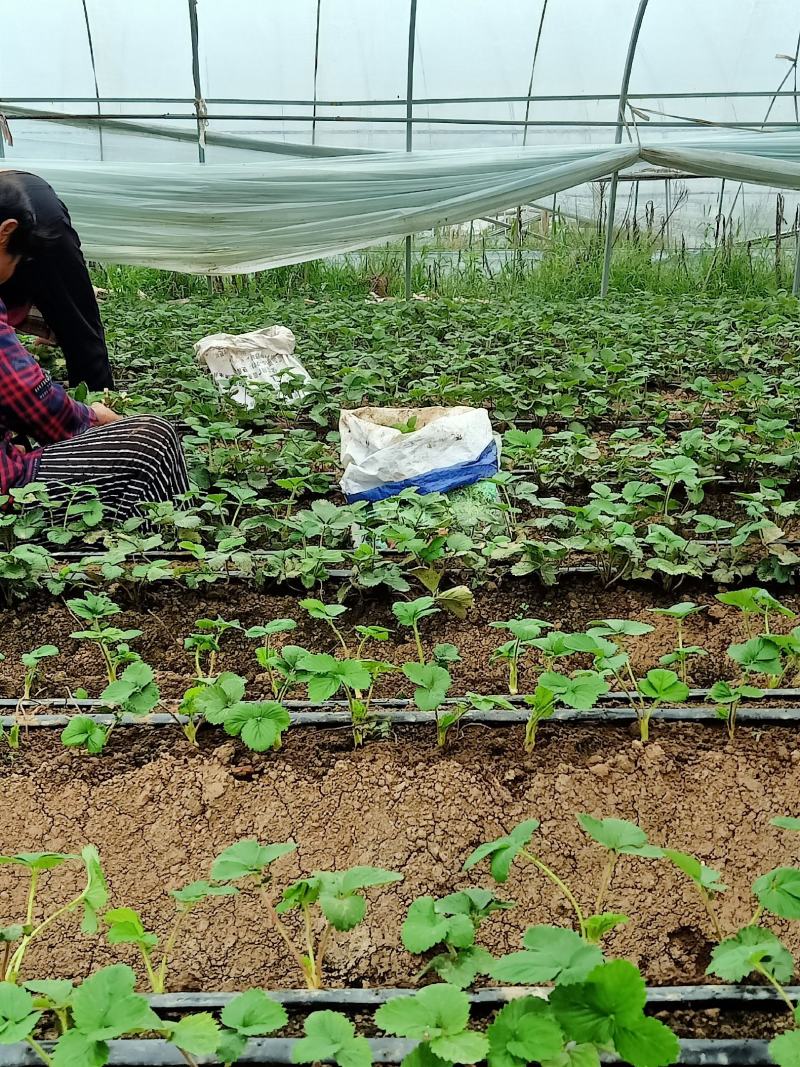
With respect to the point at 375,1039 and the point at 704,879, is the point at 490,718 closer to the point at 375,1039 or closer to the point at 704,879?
the point at 704,879

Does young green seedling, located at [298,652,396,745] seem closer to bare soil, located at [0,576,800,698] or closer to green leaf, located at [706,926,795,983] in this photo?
bare soil, located at [0,576,800,698]

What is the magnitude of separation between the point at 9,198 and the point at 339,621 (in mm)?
1778

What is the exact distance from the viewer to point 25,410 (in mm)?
2600

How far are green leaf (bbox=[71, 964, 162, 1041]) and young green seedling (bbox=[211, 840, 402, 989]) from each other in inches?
7.1

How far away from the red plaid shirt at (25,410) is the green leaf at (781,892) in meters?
2.08

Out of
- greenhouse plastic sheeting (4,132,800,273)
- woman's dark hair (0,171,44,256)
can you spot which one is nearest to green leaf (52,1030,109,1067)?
woman's dark hair (0,171,44,256)

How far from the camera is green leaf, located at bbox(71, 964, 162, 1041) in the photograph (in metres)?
0.91

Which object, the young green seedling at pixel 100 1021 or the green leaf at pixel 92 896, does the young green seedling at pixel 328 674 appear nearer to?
the green leaf at pixel 92 896

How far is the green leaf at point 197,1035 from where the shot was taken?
895 mm

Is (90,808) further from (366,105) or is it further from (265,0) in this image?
(265,0)

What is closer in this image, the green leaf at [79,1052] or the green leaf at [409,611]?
the green leaf at [79,1052]

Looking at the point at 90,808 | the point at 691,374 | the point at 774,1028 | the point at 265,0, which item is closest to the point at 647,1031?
the point at 774,1028

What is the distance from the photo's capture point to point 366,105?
26.2 ft

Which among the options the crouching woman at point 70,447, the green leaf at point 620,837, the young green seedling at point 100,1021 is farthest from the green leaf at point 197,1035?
the crouching woman at point 70,447
